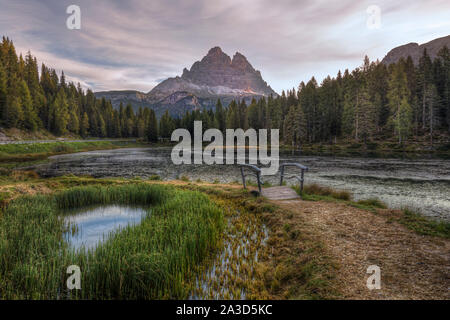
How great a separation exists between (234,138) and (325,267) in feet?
312

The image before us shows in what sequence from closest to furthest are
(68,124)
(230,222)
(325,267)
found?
(325,267) → (230,222) → (68,124)

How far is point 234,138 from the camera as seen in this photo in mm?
99625

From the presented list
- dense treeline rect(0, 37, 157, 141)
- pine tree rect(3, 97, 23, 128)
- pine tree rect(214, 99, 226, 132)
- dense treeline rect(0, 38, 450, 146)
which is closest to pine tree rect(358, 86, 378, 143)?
dense treeline rect(0, 38, 450, 146)

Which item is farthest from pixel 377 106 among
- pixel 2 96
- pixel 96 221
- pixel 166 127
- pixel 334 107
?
pixel 2 96

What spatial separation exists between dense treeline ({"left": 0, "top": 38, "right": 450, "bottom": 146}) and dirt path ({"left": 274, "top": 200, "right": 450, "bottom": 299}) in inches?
2220

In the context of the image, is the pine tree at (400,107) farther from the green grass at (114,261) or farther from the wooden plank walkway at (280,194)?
the green grass at (114,261)

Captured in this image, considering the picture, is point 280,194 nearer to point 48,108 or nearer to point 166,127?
point 48,108

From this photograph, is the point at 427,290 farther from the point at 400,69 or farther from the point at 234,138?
the point at 234,138

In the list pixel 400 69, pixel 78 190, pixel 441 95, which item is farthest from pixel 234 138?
pixel 78 190

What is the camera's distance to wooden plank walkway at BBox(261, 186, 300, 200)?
13.1m

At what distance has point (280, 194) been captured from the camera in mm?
13555

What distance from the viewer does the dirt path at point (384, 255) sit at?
4.39 meters

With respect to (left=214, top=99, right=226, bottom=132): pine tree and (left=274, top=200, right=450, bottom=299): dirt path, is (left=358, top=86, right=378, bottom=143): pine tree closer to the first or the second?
(left=274, top=200, right=450, bottom=299): dirt path

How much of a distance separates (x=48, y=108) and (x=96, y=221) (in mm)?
92913
